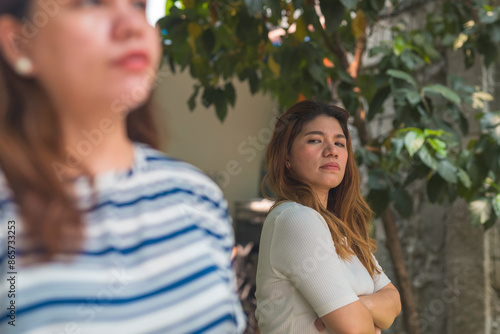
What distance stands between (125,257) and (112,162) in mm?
95

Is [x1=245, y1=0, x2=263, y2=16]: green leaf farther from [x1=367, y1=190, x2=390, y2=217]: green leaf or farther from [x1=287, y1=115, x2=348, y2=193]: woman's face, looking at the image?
[x1=367, y1=190, x2=390, y2=217]: green leaf

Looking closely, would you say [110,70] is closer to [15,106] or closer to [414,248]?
[15,106]

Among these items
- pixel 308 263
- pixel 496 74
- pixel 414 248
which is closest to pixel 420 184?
pixel 414 248

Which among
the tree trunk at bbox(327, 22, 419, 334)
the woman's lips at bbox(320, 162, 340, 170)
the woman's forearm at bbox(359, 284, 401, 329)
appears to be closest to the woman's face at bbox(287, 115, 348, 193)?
the woman's lips at bbox(320, 162, 340, 170)

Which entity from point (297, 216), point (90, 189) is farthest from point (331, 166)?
point (90, 189)

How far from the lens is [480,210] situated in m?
1.63

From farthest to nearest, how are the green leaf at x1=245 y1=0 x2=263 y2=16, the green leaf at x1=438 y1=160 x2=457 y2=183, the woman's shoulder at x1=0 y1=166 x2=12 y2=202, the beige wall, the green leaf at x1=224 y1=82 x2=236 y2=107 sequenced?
the green leaf at x1=438 y1=160 x2=457 y2=183, the green leaf at x1=224 y1=82 x2=236 y2=107, the green leaf at x1=245 y1=0 x2=263 y2=16, the beige wall, the woman's shoulder at x1=0 y1=166 x2=12 y2=202

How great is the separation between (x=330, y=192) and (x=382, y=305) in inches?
11.9

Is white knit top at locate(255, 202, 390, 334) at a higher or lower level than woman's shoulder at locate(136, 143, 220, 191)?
lower

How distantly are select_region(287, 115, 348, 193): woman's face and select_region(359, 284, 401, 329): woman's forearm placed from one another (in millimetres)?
239

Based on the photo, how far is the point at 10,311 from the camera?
18.0 inches

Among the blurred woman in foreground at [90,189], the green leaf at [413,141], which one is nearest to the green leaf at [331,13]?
the green leaf at [413,141]

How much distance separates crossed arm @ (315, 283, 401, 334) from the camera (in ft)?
2.92

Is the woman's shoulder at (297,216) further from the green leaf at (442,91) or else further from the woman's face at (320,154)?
the green leaf at (442,91)
